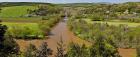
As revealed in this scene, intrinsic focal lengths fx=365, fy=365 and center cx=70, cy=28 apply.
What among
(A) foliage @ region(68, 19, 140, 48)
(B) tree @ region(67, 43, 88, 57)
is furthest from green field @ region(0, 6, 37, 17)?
(B) tree @ region(67, 43, 88, 57)

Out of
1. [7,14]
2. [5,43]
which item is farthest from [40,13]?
[5,43]

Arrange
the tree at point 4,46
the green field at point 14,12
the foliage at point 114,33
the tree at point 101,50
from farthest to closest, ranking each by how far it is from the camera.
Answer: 1. the green field at point 14,12
2. the foliage at point 114,33
3. the tree at point 101,50
4. the tree at point 4,46

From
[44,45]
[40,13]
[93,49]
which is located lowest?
[40,13]

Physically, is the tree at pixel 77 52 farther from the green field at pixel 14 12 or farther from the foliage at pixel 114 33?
the green field at pixel 14 12

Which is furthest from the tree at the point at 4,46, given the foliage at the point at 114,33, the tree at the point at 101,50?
the foliage at the point at 114,33

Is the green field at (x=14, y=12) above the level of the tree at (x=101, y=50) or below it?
below

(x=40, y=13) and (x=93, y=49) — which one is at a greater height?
(x=93, y=49)

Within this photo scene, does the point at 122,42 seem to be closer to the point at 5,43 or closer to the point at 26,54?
the point at 26,54

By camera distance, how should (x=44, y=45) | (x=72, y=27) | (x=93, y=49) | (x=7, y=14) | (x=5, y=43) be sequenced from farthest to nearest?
(x=7, y=14) < (x=72, y=27) < (x=93, y=49) < (x=44, y=45) < (x=5, y=43)

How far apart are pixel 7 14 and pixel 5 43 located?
98.1m

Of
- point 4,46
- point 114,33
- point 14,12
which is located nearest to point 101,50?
point 4,46

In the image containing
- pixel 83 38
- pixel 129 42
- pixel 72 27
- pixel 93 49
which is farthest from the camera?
pixel 72 27

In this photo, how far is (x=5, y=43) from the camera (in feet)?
65.6

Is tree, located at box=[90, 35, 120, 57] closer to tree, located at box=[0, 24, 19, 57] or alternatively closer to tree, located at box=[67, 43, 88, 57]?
tree, located at box=[67, 43, 88, 57]
